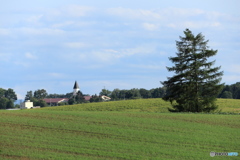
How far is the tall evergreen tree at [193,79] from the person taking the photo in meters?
48.8

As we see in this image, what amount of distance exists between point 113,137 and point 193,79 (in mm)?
29139

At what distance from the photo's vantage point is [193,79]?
5006 cm

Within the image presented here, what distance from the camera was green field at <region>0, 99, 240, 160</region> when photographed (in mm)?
19484

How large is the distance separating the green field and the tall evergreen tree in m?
17.0

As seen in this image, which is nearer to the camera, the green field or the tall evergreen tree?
the green field

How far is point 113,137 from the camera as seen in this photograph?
23.1 m

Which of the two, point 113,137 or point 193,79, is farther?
point 193,79

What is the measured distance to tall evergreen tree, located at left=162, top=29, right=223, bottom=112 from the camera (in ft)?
160

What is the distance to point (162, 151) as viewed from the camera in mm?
20125

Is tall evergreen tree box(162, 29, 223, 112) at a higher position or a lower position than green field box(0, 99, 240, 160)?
higher

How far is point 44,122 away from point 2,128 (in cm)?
360

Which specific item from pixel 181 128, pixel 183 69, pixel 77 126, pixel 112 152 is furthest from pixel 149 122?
pixel 183 69

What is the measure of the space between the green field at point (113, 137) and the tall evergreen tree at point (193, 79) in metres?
17.0

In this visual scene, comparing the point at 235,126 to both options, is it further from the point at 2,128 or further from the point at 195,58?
the point at 195,58
